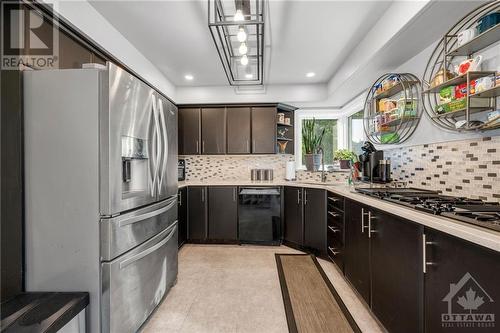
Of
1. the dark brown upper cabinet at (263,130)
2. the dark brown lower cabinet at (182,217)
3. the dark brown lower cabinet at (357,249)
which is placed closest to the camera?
the dark brown lower cabinet at (357,249)

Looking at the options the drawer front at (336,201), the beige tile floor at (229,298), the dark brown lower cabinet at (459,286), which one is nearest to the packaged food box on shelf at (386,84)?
the drawer front at (336,201)

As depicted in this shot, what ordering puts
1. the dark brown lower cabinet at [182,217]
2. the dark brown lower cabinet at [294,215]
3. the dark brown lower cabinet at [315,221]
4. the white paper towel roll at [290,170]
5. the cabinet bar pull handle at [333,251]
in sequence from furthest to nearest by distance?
the white paper towel roll at [290,170]
the dark brown lower cabinet at [182,217]
the dark brown lower cabinet at [294,215]
the dark brown lower cabinet at [315,221]
the cabinet bar pull handle at [333,251]

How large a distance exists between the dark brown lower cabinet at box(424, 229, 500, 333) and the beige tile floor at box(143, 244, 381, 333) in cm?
77

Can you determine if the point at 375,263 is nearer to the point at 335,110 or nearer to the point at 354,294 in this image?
the point at 354,294

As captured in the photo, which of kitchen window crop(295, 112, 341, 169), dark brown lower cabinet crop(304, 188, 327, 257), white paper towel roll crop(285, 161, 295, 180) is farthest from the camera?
kitchen window crop(295, 112, 341, 169)

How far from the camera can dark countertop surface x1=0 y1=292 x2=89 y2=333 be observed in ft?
3.41

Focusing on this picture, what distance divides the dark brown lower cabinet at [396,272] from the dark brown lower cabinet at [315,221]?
3.72 feet

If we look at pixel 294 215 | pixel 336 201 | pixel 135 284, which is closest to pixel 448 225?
pixel 336 201

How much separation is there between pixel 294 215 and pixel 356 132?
160 cm

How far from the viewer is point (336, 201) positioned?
99.4 inches

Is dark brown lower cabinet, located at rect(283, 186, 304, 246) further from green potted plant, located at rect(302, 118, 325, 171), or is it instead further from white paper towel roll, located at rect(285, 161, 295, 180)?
green potted plant, located at rect(302, 118, 325, 171)

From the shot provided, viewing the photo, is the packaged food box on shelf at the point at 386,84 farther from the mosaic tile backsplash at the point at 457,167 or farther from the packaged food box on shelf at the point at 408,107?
the mosaic tile backsplash at the point at 457,167

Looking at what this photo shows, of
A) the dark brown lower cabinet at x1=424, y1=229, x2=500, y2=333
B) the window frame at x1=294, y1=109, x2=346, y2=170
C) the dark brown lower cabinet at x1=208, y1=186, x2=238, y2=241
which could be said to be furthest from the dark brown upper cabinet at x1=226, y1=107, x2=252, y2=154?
the dark brown lower cabinet at x1=424, y1=229, x2=500, y2=333

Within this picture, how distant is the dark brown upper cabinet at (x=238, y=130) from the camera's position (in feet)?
12.3
